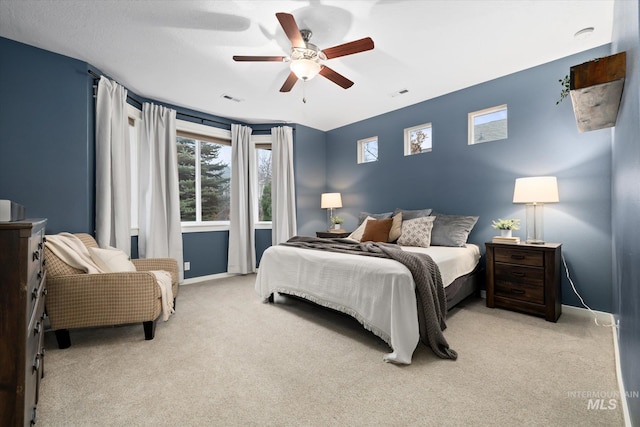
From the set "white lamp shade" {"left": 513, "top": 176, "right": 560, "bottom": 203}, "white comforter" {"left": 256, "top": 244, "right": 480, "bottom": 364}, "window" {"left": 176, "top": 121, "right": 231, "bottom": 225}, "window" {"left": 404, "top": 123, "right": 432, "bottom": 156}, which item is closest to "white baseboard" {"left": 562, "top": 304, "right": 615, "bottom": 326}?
"white comforter" {"left": 256, "top": 244, "right": 480, "bottom": 364}

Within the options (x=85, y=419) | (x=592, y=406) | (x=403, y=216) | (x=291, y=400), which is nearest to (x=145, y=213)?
(x=85, y=419)

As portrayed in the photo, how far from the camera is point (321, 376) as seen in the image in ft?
5.85

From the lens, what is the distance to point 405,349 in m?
1.93

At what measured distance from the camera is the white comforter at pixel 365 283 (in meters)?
1.97

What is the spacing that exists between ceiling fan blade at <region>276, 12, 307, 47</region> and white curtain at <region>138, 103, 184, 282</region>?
264 centimetres

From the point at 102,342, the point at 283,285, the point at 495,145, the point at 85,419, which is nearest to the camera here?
the point at 85,419

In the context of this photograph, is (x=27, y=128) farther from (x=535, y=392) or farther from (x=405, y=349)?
(x=535, y=392)

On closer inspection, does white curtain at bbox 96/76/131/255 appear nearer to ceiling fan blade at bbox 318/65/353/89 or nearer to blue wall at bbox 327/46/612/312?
ceiling fan blade at bbox 318/65/353/89

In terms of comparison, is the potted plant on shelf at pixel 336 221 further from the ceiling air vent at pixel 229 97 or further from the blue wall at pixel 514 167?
the ceiling air vent at pixel 229 97

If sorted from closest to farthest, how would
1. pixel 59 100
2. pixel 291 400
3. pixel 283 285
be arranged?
pixel 291 400 → pixel 59 100 → pixel 283 285

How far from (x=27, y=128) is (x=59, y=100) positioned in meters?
0.40

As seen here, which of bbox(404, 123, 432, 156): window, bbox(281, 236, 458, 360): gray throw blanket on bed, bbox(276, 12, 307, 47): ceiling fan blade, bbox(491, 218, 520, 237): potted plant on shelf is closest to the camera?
bbox(276, 12, 307, 47): ceiling fan blade

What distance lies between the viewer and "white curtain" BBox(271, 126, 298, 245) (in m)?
4.90

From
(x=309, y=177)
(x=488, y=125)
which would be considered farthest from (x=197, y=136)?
(x=488, y=125)
